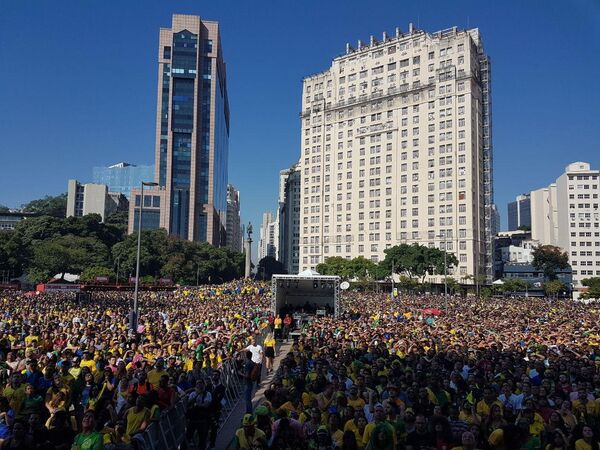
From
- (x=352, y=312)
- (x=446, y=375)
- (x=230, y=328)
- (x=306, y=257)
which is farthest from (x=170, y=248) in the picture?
(x=446, y=375)

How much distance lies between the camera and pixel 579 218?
12300 centimetres

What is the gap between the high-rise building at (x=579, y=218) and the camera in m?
119

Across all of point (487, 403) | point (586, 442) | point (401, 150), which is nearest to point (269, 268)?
point (401, 150)

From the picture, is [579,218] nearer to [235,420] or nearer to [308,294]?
[308,294]

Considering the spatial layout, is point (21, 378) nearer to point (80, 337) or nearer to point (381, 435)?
point (381, 435)

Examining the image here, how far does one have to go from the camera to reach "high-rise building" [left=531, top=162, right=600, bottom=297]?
118562mm

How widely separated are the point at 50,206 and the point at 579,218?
496 feet

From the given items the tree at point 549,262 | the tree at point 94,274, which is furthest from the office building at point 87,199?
the tree at point 549,262

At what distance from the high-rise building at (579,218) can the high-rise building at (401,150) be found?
136 ft

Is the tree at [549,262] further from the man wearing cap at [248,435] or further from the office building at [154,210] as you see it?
the man wearing cap at [248,435]

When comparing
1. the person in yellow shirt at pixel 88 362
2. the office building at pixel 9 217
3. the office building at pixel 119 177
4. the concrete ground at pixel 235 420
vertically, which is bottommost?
the concrete ground at pixel 235 420

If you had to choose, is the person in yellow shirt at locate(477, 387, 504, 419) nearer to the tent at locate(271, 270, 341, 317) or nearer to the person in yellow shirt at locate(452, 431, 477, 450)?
the person in yellow shirt at locate(452, 431, 477, 450)

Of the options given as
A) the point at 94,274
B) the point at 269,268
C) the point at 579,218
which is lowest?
the point at 94,274

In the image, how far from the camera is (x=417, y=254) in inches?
3034
